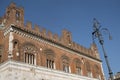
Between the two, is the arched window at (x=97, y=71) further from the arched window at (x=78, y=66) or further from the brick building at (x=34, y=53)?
the arched window at (x=78, y=66)

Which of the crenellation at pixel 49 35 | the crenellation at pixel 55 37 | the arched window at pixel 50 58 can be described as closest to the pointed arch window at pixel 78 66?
the crenellation at pixel 55 37

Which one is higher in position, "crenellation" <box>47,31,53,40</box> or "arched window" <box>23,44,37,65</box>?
"crenellation" <box>47,31,53,40</box>

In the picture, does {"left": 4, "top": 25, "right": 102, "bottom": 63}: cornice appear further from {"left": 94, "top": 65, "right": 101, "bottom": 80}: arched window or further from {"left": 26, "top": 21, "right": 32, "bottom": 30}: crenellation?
{"left": 94, "top": 65, "right": 101, "bottom": 80}: arched window

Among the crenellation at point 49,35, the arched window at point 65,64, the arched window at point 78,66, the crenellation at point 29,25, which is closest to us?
the crenellation at point 29,25

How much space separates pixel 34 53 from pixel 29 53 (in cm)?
56

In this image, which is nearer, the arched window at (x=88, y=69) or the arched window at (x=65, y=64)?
the arched window at (x=65, y=64)

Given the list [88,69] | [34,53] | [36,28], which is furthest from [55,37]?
[88,69]

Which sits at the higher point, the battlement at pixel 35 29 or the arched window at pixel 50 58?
the battlement at pixel 35 29

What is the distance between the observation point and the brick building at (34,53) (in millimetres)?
13859

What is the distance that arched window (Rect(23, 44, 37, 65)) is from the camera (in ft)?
49.2

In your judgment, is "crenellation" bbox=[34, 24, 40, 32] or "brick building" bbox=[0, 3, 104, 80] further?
"crenellation" bbox=[34, 24, 40, 32]

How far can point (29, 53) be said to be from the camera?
50.3ft

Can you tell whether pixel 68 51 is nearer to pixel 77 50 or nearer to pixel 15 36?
pixel 77 50

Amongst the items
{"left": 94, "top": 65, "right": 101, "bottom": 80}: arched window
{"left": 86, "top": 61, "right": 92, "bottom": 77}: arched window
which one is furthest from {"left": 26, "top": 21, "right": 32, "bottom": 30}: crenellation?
{"left": 94, "top": 65, "right": 101, "bottom": 80}: arched window
